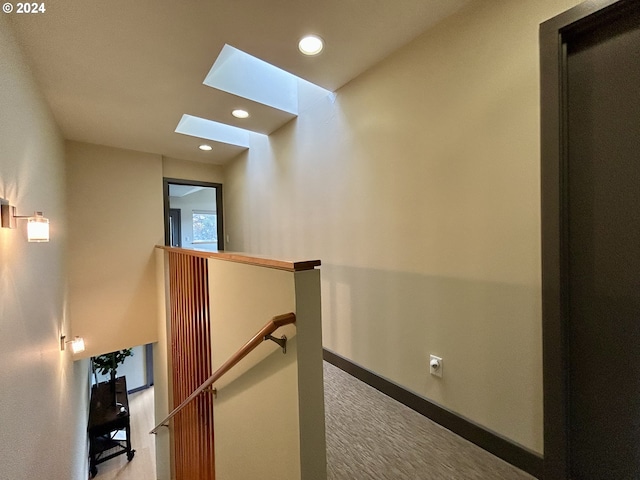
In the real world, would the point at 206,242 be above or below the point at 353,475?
above

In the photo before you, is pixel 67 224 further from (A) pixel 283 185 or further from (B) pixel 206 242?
(B) pixel 206 242

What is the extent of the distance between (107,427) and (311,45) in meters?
6.53

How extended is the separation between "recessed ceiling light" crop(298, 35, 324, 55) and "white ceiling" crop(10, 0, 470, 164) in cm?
4

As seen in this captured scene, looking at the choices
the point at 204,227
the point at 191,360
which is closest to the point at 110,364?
the point at 204,227

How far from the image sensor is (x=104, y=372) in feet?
19.0

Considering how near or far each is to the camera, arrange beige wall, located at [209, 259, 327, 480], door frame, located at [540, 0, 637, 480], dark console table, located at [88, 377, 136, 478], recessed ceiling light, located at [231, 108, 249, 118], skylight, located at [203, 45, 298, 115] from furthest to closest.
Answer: dark console table, located at [88, 377, 136, 478] → recessed ceiling light, located at [231, 108, 249, 118] → skylight, located at [203, 45, 298, 115] → door frame, located at [540, 0, 637, 480] → beige wall, located at [209, 259, 327, 480]

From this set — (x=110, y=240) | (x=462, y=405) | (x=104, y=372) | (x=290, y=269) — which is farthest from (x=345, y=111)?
(x=104, y=372)

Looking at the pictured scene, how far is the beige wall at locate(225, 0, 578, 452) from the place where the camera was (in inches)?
54.3

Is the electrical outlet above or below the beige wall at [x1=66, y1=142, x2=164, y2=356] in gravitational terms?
below

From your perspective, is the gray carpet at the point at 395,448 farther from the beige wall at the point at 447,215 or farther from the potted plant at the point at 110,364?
the potted plant at the point at 110,364

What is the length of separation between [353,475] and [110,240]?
4.02 metres

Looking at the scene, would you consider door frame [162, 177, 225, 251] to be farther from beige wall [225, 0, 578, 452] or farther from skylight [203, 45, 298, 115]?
beige wall [225, 0, 578, 452]

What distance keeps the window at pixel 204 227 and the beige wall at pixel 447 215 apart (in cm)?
585

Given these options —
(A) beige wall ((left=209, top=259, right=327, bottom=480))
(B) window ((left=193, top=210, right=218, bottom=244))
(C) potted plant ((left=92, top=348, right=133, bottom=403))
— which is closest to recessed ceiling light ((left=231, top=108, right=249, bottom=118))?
(A) beige wall ((left=209, top=259, right=327, bottom=480))
